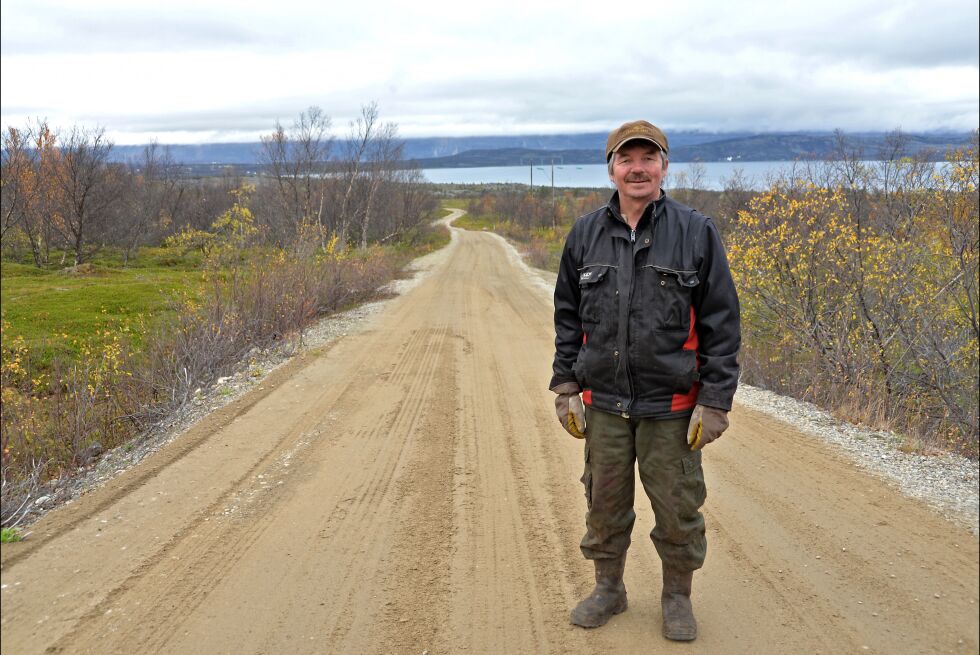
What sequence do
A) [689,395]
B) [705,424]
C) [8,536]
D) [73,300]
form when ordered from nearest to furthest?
[705,424] < [689,395] < [8,536] < [73,300]

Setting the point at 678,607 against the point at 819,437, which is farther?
the point at 819,437

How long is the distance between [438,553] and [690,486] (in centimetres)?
180

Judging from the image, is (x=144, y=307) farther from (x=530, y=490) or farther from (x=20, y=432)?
(x=530, y=490)

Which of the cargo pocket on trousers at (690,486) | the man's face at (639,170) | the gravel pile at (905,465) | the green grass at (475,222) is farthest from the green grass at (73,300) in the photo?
the green grass at (475,222)

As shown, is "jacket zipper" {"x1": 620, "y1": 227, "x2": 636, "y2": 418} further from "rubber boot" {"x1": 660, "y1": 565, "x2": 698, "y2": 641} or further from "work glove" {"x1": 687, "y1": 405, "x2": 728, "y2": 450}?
"rubber boot" {"x1": 660, "y1": 565, "x2": 698, "y2": 641}

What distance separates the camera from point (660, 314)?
307 centimetres

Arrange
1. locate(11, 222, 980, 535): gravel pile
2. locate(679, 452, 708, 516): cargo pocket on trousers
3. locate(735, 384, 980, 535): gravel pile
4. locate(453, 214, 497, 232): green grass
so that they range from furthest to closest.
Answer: locate(453, 214, 497, 232): green grass
locate(11, 222, 980, 535): gravel pile
locate(735, 384, 980, 535): gravel pile
locate(679, 452, 708, 516): cargo pocket on trousers

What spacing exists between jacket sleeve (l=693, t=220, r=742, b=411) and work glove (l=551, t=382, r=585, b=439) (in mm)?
621

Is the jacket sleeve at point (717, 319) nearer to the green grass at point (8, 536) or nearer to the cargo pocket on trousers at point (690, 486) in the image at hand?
the cargo pocket on trousers at point (690, 486)

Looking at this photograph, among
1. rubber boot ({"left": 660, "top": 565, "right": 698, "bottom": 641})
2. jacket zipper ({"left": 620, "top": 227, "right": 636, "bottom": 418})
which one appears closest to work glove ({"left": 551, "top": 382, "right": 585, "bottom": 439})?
jacket zipper ({"left": 620, "top": 227, "right": 636, "bottom": 418})

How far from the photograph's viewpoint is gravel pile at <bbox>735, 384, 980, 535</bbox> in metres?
4.80

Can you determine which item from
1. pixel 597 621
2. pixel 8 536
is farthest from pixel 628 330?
pixel 8 536

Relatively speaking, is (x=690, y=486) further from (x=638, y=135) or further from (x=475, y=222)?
(x=475, y=222)

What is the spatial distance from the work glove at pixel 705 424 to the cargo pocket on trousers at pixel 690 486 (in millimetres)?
107
